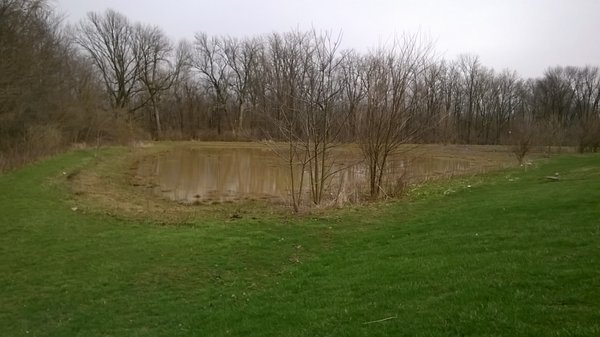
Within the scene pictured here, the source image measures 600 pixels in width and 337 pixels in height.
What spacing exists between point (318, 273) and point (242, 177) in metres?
18.2

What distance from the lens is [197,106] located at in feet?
217

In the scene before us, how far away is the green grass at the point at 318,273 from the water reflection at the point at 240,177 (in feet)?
15.4

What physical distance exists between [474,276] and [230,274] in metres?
3.77

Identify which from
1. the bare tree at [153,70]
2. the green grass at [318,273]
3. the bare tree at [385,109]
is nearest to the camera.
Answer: the green grass at [318,273]

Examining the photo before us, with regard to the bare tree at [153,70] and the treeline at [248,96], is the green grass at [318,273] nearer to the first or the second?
the treeline at [248,96]

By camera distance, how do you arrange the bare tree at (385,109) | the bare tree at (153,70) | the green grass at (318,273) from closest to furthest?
the green grass at (318,273)
the bare tree at (385,109)
the bare tree at (153,70)

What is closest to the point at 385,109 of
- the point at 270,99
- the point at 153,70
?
the point at 270,99

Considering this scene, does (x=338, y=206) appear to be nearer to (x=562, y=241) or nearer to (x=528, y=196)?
(x=528, y=196)

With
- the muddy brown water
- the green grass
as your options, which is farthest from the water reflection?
the green grass

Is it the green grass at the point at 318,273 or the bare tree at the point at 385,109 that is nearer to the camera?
the green grass at the point at 318,273

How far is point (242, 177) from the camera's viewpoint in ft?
81.5

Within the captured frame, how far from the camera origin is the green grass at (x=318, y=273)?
457 centimetres

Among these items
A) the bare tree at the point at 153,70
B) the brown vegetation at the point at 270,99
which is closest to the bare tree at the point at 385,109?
the brown vegetation at the point at 270,99

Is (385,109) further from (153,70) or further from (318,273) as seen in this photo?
(153,70)
